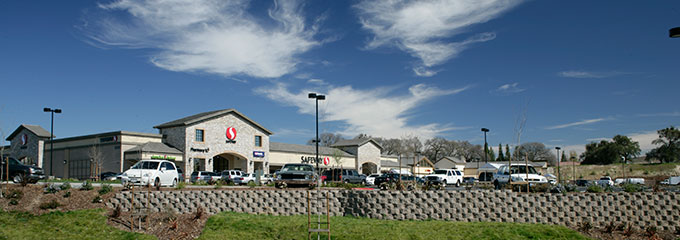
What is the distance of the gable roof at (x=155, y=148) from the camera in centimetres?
4325

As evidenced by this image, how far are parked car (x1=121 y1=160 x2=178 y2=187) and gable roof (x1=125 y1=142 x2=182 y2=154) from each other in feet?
68.4

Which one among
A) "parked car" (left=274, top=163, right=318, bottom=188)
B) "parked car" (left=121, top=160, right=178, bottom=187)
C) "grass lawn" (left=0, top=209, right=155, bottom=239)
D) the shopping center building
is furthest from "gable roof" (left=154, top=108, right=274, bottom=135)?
"grass lawn" (left=0, top=209, right=155, bottom=239)

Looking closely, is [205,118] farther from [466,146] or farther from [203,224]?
[466,146]

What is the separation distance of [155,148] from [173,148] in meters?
2.65

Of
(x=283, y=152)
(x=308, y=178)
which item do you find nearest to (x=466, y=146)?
(x=283, y=152)

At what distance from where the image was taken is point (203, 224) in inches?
613

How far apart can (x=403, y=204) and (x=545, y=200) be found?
16.5 ft

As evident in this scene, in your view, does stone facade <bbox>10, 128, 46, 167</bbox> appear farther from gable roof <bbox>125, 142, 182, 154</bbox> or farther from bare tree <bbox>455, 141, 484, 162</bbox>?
bare tree <bbox>455, 141, 484, 162</bbox>

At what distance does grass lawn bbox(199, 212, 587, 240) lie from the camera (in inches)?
568

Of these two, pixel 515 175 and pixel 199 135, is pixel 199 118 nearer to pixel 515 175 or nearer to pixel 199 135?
pixel 199 135

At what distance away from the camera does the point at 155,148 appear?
4491 centimetres

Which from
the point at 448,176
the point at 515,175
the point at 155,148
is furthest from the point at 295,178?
the point at 155,148

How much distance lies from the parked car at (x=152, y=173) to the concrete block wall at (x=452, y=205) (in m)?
5.06

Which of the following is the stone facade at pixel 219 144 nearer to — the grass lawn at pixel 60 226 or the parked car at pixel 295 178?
the parked car at pixel 295 178
